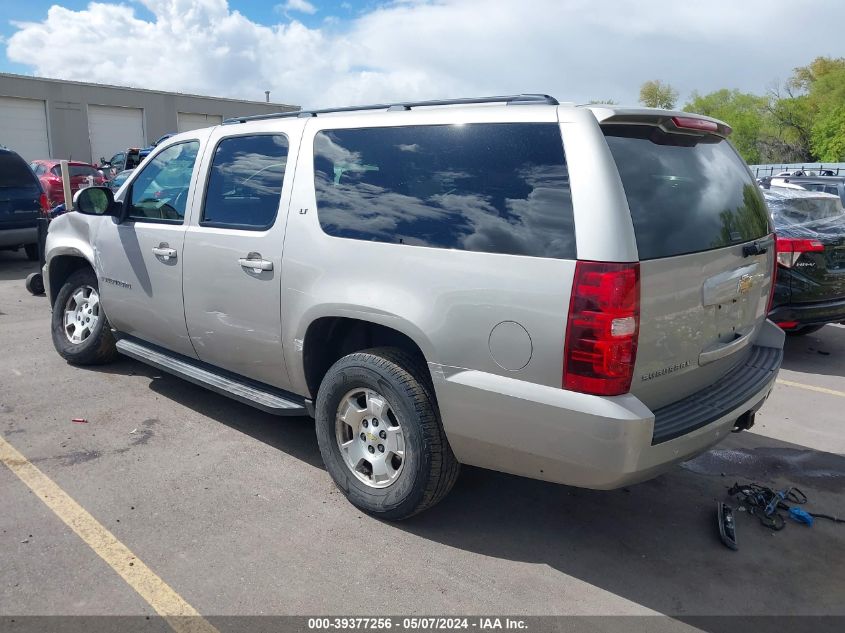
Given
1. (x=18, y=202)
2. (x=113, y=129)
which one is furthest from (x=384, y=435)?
(x=113, y=129)

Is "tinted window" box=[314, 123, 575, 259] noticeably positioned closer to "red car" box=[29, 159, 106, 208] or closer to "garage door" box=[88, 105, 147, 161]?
"red car" box=[29, 159, 106, 208]

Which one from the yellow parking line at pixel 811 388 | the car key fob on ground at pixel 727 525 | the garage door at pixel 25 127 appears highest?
the garage door at pixel 25 127

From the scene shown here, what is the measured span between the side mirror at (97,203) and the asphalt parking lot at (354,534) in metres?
1.40

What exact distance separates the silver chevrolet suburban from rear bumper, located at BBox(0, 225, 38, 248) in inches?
313

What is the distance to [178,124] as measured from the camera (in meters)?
36.8

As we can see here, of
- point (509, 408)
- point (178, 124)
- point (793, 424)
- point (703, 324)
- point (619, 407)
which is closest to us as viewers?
point (619, 407)

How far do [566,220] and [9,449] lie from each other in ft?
11.9

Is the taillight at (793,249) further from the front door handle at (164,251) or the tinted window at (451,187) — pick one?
the front door handle at (164,251)

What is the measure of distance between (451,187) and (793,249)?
4609 millimetres

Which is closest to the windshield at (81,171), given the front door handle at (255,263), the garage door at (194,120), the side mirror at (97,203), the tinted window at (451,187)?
the side mirror at (97,203)

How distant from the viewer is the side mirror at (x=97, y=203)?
4914mm

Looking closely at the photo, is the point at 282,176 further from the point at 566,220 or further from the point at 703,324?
the point at 703,324

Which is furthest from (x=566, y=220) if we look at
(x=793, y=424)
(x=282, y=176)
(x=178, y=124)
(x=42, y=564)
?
(x=178, y=124)

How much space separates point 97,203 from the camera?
16.2ft
